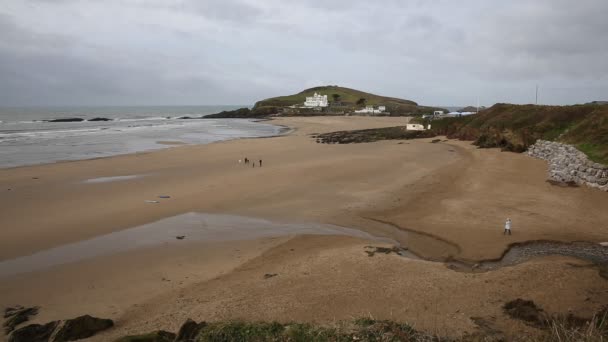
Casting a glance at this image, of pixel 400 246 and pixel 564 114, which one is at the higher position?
pixel 564 114

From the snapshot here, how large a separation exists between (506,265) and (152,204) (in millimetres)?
13282

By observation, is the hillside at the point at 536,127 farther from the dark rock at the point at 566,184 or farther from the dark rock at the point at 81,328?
the dark rock at the point at 81,328

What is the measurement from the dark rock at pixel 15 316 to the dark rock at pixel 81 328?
121 cm

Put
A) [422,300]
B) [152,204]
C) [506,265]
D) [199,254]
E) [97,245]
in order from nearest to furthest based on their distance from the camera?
[422,300]
[506,265]
[199,254]
[97,245]
[152,204]

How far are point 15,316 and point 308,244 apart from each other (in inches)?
278

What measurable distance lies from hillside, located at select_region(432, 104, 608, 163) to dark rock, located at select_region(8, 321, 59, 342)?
856 inches

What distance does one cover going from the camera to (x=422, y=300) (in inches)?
298

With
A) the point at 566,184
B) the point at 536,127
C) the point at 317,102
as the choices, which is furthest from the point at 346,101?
the point at 566,184

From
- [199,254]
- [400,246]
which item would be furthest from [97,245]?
[400,246]

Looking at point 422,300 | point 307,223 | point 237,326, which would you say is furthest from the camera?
point 307,223

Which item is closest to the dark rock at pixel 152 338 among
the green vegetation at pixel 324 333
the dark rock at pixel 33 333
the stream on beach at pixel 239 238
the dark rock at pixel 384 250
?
the green vegetation at pixel 324 333

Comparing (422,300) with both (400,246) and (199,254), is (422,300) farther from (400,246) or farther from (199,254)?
(199,254)

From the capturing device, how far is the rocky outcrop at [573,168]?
53.5 ft

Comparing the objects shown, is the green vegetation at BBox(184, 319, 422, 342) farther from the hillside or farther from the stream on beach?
the hillside
